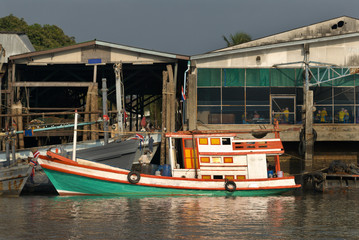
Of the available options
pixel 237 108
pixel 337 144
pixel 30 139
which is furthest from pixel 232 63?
pixel 30 139

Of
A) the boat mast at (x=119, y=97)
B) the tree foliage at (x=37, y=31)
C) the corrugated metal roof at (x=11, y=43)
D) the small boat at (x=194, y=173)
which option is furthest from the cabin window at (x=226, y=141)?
the tree foliage at (x=37, y=31)

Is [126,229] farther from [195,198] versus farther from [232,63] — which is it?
[232,63]

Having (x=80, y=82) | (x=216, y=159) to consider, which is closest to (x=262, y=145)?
(x=216, y=159)

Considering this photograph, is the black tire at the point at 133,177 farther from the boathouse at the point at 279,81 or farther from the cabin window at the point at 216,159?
the boathouse at the point at 279,81

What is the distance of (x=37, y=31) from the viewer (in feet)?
220

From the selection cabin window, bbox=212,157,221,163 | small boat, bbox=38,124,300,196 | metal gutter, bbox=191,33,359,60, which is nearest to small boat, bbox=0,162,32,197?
small boat, bbox=38,124,300,196

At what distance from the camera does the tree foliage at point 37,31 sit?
66.6 metres

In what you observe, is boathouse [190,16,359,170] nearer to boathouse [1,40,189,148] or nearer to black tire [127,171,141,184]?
boathouse [1,40,189,148]

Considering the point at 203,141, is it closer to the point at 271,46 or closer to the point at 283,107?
the point at 283,107

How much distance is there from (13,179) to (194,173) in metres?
8.90

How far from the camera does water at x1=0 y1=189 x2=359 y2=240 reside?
54.0 ft

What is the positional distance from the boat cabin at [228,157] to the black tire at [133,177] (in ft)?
6.42

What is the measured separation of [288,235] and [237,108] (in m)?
16.9

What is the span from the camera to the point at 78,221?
1814cm
